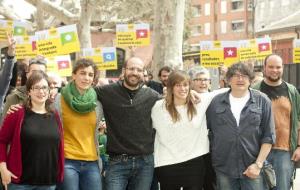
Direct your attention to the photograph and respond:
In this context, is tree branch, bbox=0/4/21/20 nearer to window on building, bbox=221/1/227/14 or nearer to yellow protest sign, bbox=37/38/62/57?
yellow protest sign, bbox=37/38/62/57

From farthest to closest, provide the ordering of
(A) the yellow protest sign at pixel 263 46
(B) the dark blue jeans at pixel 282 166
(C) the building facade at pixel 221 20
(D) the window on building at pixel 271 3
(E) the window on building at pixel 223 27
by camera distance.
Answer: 1. (E) the window on building at pixel 223 27
2. (C) the building facade at pixel 221 20
3. (D) the window on building at pixel 271 3
4. (A) the yellow protest sign at pixel 263 46
5. (B) the dark blue jeans at pixel 282 166

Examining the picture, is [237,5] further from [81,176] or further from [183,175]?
[81,176]

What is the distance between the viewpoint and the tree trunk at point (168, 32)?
11398mm

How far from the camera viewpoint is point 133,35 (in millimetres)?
11203

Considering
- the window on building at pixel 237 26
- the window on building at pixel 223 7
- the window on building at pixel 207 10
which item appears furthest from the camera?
the window on building at pixel 207 10

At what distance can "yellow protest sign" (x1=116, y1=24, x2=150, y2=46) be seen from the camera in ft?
36.5

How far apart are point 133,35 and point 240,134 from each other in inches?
236

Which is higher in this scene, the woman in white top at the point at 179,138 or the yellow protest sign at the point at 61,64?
the yellow protest sign at the point at 61,64

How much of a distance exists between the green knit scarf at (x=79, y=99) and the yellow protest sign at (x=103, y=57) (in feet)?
18.7

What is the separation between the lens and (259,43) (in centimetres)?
1125

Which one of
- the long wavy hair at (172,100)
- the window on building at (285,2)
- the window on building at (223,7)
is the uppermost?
the window on building at (223,7)

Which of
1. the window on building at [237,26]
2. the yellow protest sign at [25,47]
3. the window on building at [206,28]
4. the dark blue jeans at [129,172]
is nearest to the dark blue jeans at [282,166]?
the dark blue jeans at [129,172]

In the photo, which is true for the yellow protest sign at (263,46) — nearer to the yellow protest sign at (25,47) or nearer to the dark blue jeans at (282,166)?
the yellow protest sign at (25,47)

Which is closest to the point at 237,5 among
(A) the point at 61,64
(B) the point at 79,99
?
(A) the point at 61,64
